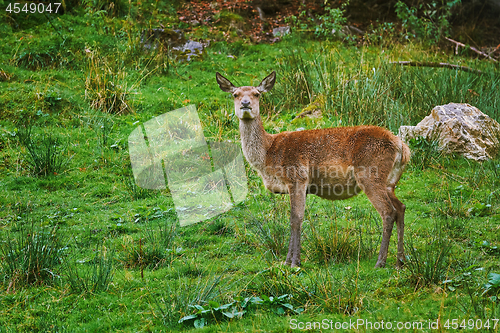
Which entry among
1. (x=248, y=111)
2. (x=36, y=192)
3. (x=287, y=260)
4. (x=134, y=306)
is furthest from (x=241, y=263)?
(x=36, y=192)

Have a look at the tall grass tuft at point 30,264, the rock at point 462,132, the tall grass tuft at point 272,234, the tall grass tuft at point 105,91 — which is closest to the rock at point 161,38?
the tall grass tuft at point 105,91

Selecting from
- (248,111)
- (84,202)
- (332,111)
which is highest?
(248,111)

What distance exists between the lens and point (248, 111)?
599cm

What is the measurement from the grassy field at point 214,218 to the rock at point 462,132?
262 mm

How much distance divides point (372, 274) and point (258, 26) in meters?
12.7

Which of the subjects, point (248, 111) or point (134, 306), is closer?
point (134, 306)

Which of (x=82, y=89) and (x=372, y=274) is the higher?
(x=82, y=89)

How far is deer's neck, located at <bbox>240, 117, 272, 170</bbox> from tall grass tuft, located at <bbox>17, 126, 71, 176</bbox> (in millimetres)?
3995

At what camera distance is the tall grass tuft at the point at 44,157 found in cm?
848

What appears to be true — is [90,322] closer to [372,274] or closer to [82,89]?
[372,274]

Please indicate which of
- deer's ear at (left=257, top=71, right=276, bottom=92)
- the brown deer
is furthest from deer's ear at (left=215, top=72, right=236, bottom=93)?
deer's ear at (left=257, top=71, right=276, bottom=92)

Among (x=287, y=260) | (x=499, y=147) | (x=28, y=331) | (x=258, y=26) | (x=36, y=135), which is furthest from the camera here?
(x=258, y=26)

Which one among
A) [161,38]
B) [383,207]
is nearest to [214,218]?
[383,207]

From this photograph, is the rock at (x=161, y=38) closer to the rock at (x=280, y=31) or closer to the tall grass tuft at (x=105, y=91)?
the tall grass tuft at (x=105, y=91)
